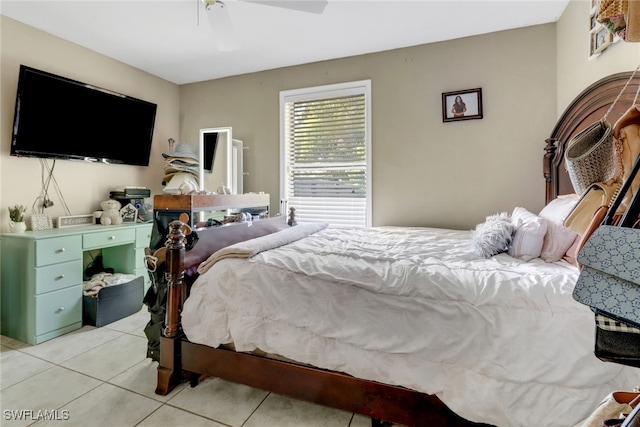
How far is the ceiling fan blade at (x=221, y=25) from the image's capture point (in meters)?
1.93

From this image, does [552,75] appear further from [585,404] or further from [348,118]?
[585,404]

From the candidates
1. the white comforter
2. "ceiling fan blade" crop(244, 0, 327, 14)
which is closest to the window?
"ceiling fan blade" crop(244, 0, 327, 14)

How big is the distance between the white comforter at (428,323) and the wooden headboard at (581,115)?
3.03 ft

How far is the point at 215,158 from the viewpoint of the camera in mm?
3658

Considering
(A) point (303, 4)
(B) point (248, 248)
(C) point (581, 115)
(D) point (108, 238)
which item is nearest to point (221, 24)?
(A) point (303, 4)

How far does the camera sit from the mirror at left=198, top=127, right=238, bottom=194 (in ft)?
11.6

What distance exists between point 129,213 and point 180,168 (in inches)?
29.3

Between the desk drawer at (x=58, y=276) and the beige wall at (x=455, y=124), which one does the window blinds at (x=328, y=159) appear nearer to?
the beige wall at (x=455, y=124)

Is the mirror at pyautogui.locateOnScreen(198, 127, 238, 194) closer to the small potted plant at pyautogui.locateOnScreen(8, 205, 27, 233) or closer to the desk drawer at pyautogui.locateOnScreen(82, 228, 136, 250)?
the desk drawer at pyautogui.locateOnScreen(82, 228, 136, 250)

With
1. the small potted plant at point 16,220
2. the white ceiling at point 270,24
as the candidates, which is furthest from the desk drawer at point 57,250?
the white ceiling at point 270,24

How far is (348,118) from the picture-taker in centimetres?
322

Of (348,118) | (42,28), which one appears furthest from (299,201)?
(42,28)

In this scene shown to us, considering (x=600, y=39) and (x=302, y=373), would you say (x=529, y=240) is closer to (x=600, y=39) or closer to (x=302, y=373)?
(x=302, y=373)

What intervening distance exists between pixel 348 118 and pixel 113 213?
103 inches
